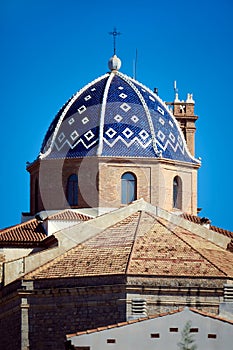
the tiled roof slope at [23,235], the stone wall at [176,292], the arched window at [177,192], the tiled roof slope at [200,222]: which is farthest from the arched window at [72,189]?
the stone wall at [176,292]

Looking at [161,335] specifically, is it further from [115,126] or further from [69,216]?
[115,126]

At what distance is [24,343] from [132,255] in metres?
3.87

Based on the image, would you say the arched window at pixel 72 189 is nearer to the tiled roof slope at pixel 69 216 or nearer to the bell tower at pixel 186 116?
the tiled roof slope at pixel 69 216

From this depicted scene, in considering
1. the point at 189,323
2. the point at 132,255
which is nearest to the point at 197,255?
the point at 132,255

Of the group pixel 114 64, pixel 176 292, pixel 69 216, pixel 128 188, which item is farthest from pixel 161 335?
pixel 114 64

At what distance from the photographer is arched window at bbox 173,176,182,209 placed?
5553 cm

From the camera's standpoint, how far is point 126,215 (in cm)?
5012

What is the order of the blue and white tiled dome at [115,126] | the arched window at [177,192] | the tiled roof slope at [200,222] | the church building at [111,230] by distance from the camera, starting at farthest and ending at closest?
the arched window at [177,192], the blue and white tiled dome at [115,126], the tiled roof slope at [200,222], the church building at [111,230]

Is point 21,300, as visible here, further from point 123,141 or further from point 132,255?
point 123,141

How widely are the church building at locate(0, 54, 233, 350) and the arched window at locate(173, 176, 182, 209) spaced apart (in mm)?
33

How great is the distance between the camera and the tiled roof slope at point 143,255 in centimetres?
4544

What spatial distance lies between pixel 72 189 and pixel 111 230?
Answer: 235 inches

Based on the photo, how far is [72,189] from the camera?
5475 cm

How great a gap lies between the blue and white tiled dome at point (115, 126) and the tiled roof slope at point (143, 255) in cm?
605
